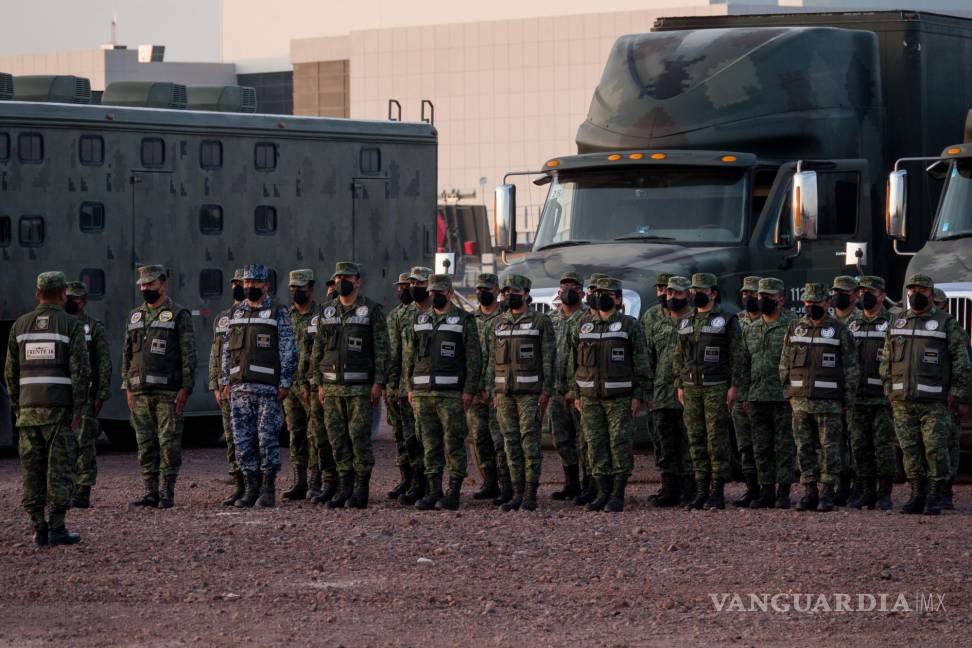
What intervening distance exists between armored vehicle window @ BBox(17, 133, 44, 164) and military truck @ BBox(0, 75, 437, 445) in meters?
0.01

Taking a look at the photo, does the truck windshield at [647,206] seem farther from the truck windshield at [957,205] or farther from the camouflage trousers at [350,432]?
the camouflage trousers at [350,432]

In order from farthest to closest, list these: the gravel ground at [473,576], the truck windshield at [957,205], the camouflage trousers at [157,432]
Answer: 1. the truck windshield at [957,205]
2. the camouflage trousers at [157,432]
3. the gravel ground at [473,576]

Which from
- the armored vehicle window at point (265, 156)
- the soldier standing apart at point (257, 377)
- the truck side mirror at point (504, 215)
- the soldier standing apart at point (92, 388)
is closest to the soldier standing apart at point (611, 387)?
the soldier standing apart at point (257, 377)

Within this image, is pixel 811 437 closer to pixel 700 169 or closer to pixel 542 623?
pixel 700 169

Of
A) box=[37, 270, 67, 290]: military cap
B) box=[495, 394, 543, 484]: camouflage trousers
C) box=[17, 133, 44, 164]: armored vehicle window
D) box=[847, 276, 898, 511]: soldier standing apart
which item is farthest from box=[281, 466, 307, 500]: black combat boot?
box=[17, 133, 44, 164]: armored vehicle window

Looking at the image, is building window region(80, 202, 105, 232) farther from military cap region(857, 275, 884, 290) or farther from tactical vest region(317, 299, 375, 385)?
military cap region(857, 275, 884, 290)

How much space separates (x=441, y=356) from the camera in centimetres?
1449

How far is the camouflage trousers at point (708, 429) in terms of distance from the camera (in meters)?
14.5

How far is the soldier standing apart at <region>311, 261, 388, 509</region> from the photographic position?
14.5m

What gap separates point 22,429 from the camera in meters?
12.3

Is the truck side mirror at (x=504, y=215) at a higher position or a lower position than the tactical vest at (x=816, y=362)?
higher

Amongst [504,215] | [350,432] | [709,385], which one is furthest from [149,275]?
[504,215]

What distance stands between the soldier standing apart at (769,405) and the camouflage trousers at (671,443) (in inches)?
21.2

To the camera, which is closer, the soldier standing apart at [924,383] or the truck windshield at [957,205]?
the soldier standing apart at [924,383]
